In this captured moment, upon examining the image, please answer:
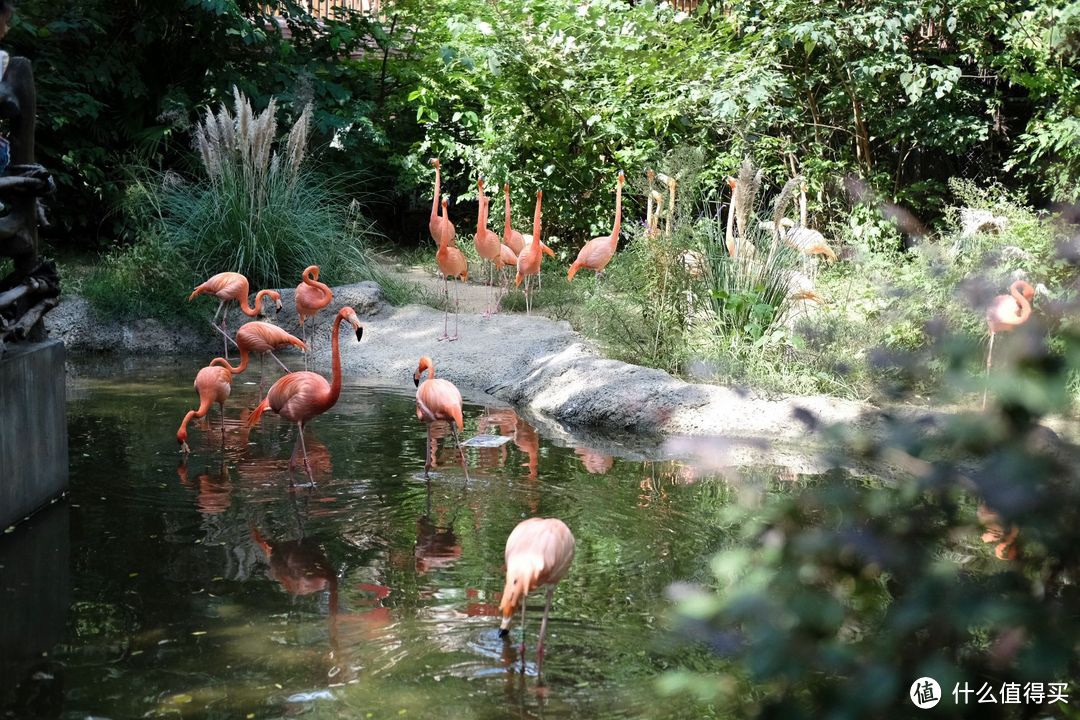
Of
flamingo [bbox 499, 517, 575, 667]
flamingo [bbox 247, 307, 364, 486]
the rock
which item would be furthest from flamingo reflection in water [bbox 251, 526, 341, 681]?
the rock

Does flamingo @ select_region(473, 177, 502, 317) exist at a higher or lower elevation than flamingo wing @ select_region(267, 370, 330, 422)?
higher

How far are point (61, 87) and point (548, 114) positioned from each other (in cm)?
512

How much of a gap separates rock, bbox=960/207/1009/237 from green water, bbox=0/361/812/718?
3.74 metres

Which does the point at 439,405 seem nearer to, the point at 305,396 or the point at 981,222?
the point at 305,396

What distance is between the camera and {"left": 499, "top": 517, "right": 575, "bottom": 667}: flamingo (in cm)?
Result: 319

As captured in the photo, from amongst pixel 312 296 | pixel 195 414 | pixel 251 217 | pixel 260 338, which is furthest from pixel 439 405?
pixel 251 217

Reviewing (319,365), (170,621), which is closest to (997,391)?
(170,621)

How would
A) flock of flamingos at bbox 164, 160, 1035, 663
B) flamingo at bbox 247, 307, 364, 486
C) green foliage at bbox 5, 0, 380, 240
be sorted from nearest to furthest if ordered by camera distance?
1. flock of flamingos at bbox 164, 160, 1035, 663
2. flamingo at bbox 247, 307, 364, 486
3. green foliage at bbox 5, 0, 380, 240

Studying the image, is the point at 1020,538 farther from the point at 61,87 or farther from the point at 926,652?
the point at 61,87

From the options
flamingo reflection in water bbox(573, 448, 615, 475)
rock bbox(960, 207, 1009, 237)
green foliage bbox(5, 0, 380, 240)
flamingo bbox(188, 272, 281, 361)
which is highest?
green foliage bbox(5, 0, 380, 240)

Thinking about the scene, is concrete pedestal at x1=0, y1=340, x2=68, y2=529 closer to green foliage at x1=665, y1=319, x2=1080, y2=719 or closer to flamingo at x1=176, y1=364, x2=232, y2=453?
flamingo at x1=176, y1=364, x2=232, y2=453

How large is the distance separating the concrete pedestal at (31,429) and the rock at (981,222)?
6069mm

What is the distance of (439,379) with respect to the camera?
19.9ft

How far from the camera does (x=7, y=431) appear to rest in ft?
14.2
